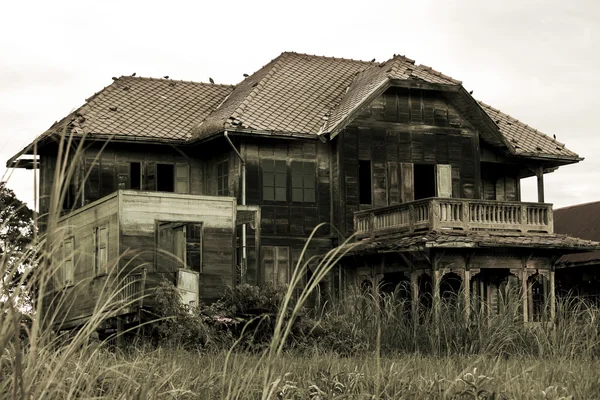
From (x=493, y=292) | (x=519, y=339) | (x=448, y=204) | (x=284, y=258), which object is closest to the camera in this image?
(x=519, y=339)

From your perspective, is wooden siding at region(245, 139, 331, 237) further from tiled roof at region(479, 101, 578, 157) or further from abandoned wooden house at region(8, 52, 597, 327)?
tiled roof at region(479, 101, 578, 157)

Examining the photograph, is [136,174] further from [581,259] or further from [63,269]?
[581,259]

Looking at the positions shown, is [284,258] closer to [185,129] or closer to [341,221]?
[341,221]

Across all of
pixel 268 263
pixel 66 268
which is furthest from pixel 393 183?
pixel 66 268

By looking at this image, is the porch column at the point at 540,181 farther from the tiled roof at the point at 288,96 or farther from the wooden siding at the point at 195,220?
the wooden siding at the point at 195,220

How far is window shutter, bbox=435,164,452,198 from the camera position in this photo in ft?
93.8

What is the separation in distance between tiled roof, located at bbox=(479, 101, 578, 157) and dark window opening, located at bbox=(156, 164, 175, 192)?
9.46 m

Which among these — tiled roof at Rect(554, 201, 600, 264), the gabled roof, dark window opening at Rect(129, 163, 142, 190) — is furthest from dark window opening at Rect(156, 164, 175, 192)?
tiled roof at Rect(554, 201, 600, 264)

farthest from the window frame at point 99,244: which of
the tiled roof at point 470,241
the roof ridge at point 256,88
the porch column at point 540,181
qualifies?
the porch column at point 540,181

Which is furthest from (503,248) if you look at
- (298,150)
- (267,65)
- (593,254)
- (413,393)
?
(413,393)

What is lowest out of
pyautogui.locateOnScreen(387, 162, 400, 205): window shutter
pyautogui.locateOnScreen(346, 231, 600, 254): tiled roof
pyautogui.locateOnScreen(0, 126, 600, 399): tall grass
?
pyautogui.locateOnScreen(0, 126, 600, 399): tall grass

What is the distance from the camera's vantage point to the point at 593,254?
3177cm

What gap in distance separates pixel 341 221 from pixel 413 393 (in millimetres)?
18298

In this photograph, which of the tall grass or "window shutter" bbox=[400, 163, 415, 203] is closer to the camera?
the tall grass
